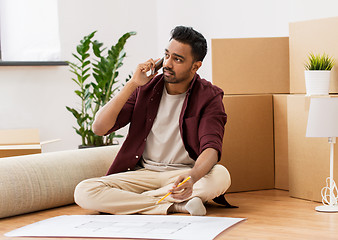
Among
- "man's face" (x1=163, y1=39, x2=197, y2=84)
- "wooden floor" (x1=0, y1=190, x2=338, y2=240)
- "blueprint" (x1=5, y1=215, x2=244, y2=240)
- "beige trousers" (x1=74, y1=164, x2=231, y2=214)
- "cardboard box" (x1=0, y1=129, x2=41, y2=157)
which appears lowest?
"wooden floor" (x1=0, y1=190, x2=338, y2=240)

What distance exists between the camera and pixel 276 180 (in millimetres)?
3025

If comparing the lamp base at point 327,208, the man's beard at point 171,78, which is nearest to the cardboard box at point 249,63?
the man's beard at point 171,78

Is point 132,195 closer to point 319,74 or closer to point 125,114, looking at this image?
point 125,114

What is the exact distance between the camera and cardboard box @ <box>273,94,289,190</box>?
296 centimetres

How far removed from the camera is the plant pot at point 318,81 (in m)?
2.62

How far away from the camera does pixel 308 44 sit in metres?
2.80

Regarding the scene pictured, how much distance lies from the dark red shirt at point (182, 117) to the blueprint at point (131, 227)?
0.34 metres

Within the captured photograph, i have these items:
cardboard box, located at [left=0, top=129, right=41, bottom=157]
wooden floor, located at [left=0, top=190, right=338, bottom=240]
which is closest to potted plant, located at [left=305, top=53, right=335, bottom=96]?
wooden floor, located at [left=0, top=190, right=338, bottom=240]

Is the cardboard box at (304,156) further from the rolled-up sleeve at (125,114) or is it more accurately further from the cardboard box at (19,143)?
the cardboard box at (19,143)

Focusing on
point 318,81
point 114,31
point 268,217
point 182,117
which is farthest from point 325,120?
point 114,31

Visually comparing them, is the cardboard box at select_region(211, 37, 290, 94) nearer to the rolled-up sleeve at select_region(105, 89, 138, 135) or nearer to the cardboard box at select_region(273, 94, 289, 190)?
the cardboard box at select_region(273, 94, 289, 190)

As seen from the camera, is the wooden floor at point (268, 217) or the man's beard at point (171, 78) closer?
the wooden floor at point (268, 217)

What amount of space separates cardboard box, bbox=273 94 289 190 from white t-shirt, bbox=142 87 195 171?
2.12 feet

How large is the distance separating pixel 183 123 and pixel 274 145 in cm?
73
